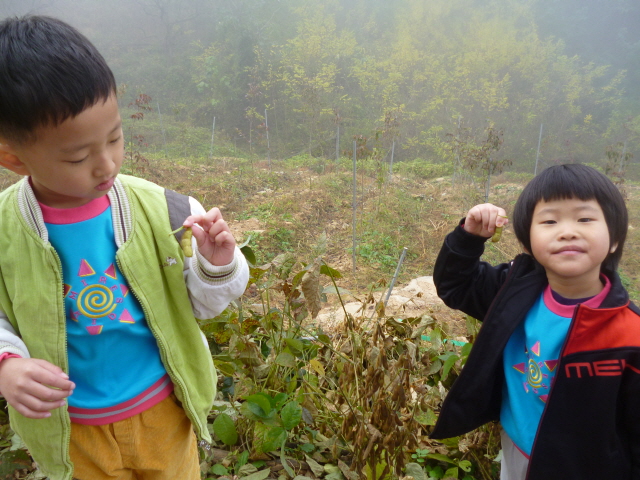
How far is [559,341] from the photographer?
80cm

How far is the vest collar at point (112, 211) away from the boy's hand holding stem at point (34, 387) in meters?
0.20

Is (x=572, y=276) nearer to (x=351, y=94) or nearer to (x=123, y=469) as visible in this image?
(x=123, y=469)

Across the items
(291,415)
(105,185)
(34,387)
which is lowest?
(291,415)

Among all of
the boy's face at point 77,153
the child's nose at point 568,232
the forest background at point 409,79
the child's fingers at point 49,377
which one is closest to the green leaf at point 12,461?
the child's fingers at point 49,377

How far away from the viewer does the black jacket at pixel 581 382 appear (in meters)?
0.74

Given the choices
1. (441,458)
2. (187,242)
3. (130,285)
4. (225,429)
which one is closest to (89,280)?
(130,285)

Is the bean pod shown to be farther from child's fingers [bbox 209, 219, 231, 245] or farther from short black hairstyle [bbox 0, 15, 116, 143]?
short black hairstyle [bbox 0, 15, 116, 143]

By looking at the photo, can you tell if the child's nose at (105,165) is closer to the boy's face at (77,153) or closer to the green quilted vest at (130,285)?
the boy's face at (77,153)

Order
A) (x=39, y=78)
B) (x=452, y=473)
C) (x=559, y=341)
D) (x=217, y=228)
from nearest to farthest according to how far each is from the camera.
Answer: (x=39, y=78) < (x=217, y=228) < (x=559, y=341) < (x=452, y=473)

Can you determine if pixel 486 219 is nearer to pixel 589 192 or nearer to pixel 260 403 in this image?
pixel 589 192

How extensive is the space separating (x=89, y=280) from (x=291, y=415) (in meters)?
0.60

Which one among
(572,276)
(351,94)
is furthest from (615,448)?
(351,94)

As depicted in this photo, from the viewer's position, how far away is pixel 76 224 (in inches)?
27.5

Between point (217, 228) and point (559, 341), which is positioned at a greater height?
point (217, 228)
